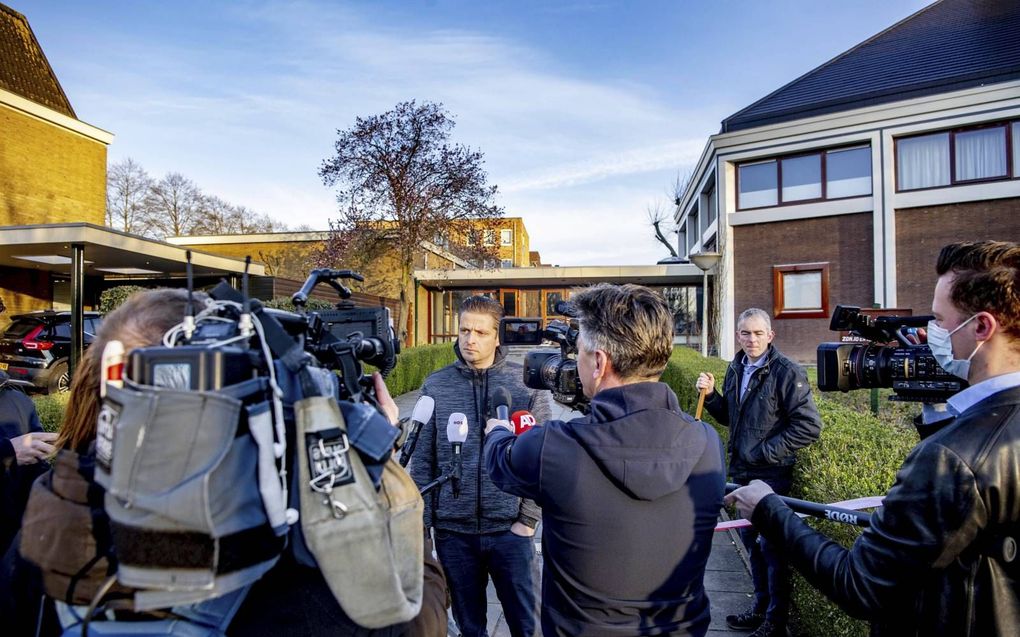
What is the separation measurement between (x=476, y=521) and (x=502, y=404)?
82 centimetres

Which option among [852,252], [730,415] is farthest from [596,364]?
[852,252]

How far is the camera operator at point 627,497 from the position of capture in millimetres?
1722

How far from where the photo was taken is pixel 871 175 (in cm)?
1739

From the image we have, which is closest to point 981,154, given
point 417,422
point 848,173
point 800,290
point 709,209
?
point 848,173

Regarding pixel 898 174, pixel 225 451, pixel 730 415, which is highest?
pixel 898 174

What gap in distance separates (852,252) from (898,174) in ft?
8.21

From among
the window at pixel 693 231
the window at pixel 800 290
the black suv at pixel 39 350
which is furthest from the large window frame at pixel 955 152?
the black suv at pixel 39 350

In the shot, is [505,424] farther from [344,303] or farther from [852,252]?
[852,252]

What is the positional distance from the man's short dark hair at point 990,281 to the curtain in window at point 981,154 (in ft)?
63.4

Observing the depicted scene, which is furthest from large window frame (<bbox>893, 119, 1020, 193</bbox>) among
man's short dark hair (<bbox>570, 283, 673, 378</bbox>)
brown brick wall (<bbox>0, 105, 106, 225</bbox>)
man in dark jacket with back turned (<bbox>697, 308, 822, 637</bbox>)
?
brown brick wall (<bbox>0, 105, 106, 225</bbox>)

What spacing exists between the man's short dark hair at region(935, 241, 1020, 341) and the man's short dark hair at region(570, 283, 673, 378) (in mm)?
770

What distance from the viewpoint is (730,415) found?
13.4 feet

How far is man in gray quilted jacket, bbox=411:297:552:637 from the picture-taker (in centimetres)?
277

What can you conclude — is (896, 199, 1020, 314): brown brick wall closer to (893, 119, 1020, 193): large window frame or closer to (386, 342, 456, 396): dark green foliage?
(893, 119, 1020, 193): large window frame
